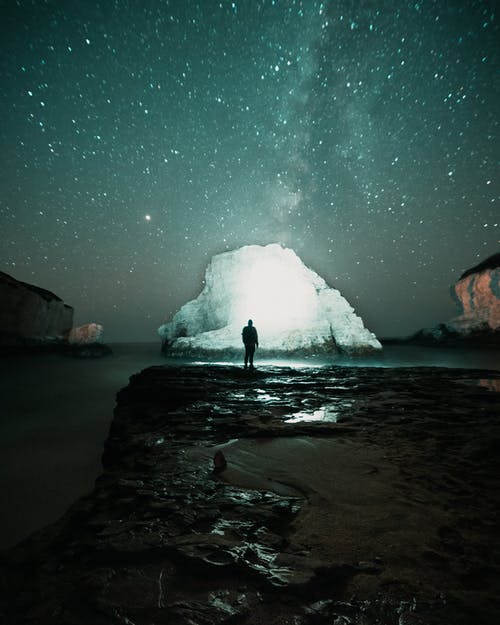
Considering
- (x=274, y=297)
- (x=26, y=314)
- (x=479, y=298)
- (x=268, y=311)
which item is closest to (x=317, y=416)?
(x=268, y=311)

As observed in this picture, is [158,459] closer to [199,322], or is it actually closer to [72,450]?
[72,450]

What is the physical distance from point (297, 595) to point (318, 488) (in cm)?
131

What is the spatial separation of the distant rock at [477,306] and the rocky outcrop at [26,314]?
81.2m

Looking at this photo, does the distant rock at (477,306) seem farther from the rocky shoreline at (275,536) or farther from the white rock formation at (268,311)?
the rocky shoreline at (275,536)

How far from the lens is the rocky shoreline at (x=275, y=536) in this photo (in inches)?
57.2

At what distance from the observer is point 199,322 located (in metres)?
49.3

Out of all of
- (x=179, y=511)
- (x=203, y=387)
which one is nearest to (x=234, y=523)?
(x=179, y=511)

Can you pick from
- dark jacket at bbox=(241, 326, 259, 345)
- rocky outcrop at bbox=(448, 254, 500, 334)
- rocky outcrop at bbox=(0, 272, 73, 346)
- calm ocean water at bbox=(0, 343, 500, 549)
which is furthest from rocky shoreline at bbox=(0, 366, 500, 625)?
rocky outcrop at bbox=(448, 254, 500, 334)

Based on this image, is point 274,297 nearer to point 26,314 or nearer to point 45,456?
point 26,314

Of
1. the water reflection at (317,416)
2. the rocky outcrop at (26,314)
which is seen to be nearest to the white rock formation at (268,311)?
the rocky outcrop at (26,314)

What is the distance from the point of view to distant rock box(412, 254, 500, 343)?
60188 millimetres

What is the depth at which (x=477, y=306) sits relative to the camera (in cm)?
6469

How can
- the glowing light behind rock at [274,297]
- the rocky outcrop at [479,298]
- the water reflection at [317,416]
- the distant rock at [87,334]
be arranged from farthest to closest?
the rocky outcrop at [479,298]
the distant rock at [87,334]
the glowing light behind rock at [274,297]
the water reflection at [317,416]

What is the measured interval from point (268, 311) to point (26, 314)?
3292 cm
